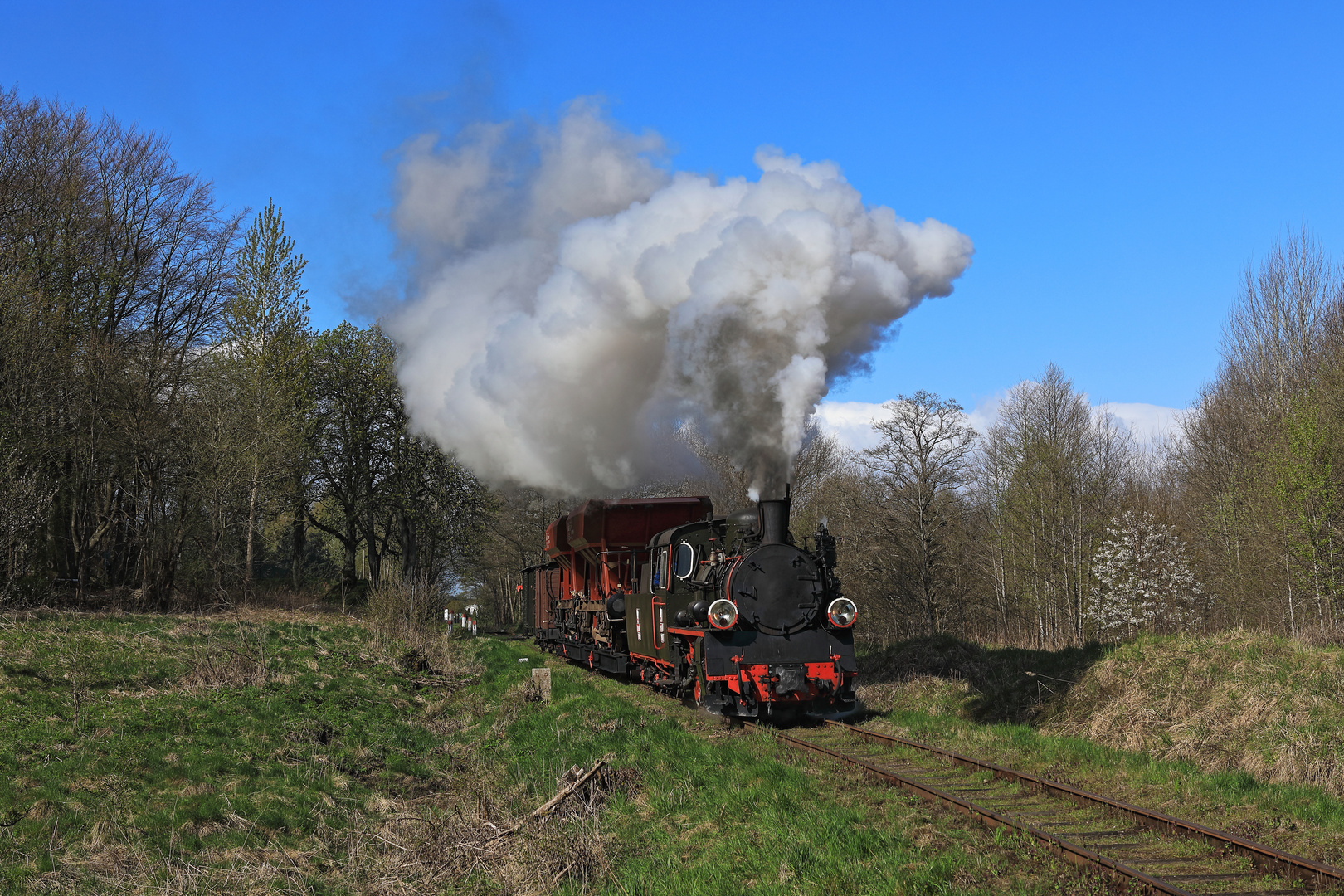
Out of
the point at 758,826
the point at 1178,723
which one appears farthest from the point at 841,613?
the point at 758,826

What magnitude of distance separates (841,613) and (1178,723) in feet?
12.7

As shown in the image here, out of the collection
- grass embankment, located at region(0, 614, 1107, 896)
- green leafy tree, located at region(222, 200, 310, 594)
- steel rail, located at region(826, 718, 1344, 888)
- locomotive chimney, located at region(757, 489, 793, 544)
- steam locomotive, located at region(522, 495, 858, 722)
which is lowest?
grass embankment, located at region(0, 614, 1107, 896)

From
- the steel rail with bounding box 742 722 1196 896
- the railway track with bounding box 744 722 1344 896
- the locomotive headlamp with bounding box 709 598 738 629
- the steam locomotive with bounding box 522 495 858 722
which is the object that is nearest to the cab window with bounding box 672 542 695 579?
the steam locomotive with bounding box 522 495 858 722

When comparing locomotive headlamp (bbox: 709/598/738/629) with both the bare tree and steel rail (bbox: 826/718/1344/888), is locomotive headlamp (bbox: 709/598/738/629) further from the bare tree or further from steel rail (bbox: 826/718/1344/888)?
the bare tree

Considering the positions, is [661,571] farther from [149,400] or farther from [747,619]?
[149,400]

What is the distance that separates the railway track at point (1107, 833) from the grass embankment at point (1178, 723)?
501mm

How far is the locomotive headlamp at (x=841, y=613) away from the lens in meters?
11.6

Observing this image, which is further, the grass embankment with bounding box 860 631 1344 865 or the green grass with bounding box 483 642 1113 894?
the grass embankment with bounding box 860 631 1344 865

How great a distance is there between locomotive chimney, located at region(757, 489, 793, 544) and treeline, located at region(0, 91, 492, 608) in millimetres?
16262

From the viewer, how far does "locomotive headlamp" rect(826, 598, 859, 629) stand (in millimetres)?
11562

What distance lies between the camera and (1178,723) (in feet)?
33.0

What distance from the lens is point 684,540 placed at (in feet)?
44.2

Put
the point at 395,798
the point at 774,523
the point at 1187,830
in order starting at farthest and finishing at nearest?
1. the point at 774,523
2. the point at 395,798
3. the point at 1187,830

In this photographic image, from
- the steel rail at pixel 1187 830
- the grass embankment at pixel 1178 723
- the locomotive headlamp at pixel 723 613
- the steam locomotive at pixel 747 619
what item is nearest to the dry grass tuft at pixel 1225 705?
the grass embankment at pixel 1178 723
